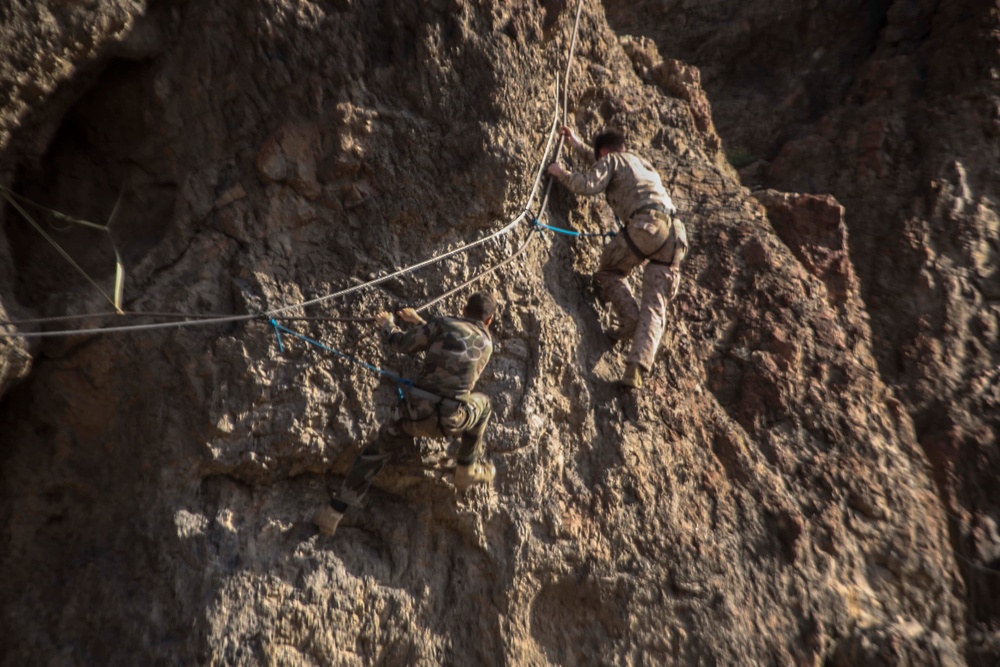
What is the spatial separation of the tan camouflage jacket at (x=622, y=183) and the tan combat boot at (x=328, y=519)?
9.41ft

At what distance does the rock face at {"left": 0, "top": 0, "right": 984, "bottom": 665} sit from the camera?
4066 millimetres

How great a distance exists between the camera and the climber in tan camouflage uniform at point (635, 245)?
512cm

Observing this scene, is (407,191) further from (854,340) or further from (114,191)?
(854,340)

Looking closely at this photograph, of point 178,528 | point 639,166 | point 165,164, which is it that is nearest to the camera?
point 178,528

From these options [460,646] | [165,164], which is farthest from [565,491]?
[165,164]

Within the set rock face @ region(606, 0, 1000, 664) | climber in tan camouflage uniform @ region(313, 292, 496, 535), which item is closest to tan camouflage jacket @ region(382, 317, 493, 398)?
climber in tan camouflage uniform @ region(313, 292, 496, 535)

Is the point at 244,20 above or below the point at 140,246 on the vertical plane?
above

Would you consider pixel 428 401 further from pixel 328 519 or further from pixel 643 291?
pixel 643 291

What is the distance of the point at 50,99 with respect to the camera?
425 centimetres

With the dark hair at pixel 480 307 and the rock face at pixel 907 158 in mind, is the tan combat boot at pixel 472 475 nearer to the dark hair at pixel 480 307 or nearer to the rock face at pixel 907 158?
the dark hair at pixel 480 307

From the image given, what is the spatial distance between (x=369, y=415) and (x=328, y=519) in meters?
0.67

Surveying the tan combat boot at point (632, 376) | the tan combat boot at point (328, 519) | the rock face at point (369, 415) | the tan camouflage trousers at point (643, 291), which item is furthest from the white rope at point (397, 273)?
the tan combat boot at point (632, 376)

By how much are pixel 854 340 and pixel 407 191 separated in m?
4.02

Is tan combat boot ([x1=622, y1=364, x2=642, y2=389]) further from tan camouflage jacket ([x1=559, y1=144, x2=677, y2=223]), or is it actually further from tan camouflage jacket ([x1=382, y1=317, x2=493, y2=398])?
tan camouflage jacket ([x1=382, y1=317, x2=493, y2=398])
